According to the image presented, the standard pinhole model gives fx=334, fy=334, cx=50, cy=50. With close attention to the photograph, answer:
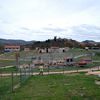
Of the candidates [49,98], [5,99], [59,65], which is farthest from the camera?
[59,65]

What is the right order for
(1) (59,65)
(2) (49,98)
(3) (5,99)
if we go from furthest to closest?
1. (1) (59,65)
2. (2) (49,98)
3. (3) (5,99)

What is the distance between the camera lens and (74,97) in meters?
19.3

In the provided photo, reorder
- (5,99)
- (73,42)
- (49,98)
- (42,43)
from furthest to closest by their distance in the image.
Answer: (73,42) < (42,43) < (49,98) < (5,99)

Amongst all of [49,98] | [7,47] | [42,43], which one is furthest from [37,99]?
[7,47]

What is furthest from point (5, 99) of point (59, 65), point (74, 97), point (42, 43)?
point (42, 43)

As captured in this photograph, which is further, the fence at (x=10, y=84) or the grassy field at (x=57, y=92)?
the fence at (x=10, y=84)

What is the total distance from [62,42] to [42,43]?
391 inches

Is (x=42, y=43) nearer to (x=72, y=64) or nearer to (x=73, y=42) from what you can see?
(x=73, y=42)

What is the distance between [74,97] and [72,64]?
4193 centimetres

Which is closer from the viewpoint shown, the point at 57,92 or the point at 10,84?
A: the point at 57,92

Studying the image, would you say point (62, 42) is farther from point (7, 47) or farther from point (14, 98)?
point (14, 98)

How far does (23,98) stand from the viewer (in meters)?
19.0

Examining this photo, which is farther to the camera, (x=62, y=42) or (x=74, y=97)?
(x=62, y=42)

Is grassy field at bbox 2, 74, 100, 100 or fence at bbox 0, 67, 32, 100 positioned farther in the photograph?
fence at bbox 0, 67, 32, 100
